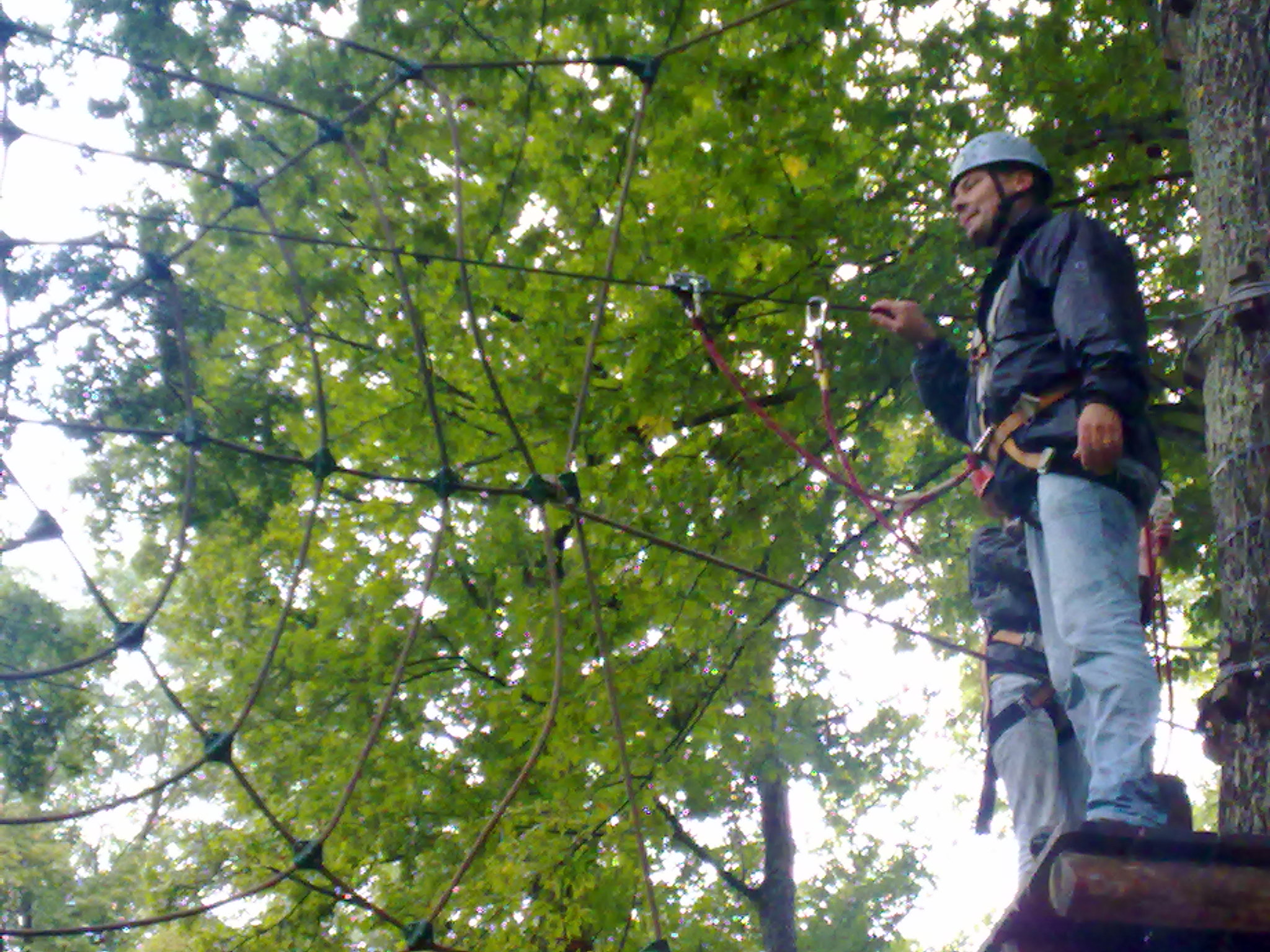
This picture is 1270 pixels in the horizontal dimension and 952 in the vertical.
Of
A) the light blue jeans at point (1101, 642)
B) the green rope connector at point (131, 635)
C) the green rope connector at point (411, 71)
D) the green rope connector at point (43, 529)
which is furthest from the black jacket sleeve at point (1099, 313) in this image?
the green rope connector at point (43, 529)

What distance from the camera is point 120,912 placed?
706 inches

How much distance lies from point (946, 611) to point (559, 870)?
4351 millimetres

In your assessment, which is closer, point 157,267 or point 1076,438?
point 1076,438

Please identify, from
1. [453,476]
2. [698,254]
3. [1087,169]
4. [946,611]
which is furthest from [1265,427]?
[946,611]

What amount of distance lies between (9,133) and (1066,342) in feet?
11.5

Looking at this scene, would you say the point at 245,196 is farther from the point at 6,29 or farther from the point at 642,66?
the point at 642,66

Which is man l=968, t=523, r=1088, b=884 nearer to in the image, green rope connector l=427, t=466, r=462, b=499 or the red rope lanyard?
the red rope lanyard

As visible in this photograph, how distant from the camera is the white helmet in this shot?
3.60 m

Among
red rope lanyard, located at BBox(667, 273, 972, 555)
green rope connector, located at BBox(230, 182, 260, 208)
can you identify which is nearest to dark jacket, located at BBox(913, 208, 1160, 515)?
red rope lanyard, located at BBox(667, 273, 972, 555)

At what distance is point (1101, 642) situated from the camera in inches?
113

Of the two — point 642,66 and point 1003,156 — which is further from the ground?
point 642,66

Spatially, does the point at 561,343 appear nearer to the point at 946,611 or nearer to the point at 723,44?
the point at 723,44

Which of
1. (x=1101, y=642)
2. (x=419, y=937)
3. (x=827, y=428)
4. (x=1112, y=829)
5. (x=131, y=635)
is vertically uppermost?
(x=827, y=428)

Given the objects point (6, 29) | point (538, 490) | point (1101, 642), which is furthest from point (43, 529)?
point (1101, 642)
